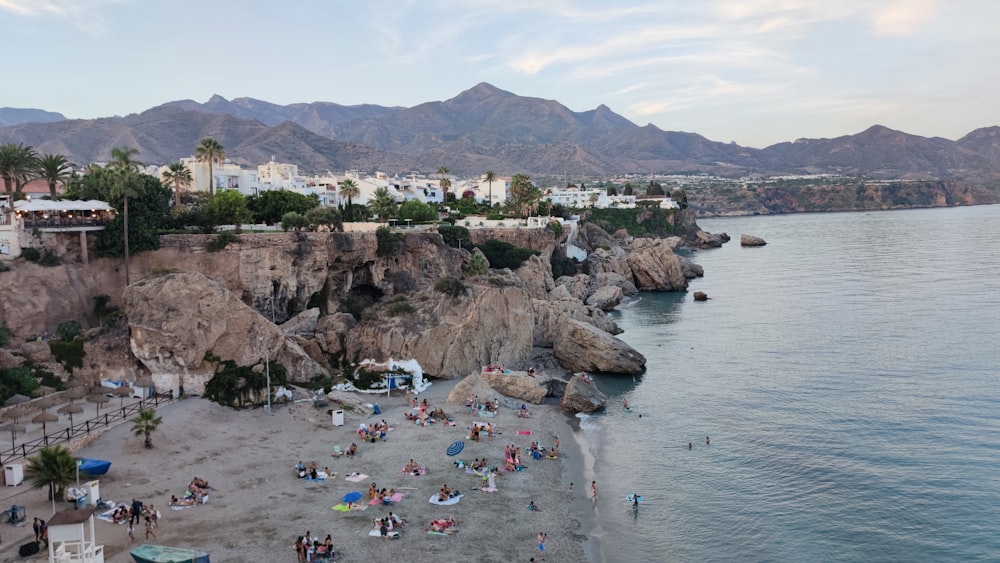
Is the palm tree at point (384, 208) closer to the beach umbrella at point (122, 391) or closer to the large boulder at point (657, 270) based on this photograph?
the beach umbrella at point (122, 391)

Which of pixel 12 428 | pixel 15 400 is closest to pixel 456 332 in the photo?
pixel 15 400

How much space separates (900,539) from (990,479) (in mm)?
7415

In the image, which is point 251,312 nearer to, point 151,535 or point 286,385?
point 286,385

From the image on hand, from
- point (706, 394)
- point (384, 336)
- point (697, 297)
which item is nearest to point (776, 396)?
point (706, 394)

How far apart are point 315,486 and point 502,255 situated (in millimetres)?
47117

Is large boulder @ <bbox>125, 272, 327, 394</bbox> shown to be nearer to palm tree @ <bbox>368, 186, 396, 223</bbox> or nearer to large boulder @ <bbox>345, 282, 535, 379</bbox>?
large boulder @ <bbox>345, 282, 535, 379</bbox>

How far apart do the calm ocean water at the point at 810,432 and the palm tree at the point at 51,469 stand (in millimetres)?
18796

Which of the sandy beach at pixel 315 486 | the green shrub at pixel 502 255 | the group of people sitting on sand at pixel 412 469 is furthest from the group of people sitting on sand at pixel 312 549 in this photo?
the green shrub at pixel 502 255

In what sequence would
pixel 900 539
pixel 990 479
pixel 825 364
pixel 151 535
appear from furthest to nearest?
pixel 825 364, pixel 990 479, pixel 900 539, pixel 151 535

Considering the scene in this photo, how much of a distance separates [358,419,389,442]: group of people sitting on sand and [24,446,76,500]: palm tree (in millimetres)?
13110

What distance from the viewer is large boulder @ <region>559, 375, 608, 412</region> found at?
40688mm

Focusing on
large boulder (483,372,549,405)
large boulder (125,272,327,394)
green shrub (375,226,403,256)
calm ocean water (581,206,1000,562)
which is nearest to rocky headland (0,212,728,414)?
large boulder (125,272,327,394)

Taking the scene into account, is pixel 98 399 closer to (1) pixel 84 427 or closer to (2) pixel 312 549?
(1) pixel 84 427

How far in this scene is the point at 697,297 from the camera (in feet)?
269
